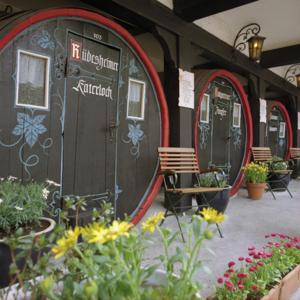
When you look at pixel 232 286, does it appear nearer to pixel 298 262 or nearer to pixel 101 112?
pixel 298 262

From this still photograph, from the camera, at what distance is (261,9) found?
4.75 meters

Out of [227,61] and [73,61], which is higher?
[227,61]

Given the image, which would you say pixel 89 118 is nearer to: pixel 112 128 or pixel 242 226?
pixel 112 128

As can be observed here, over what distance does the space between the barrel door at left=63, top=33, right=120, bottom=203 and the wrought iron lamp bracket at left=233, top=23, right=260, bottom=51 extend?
2.75 metres

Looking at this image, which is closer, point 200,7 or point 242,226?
point 242,226

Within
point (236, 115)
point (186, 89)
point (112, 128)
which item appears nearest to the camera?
point (112, 128)

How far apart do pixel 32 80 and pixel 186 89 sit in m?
2.13

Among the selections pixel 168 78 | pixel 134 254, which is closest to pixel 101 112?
pixel 168 78

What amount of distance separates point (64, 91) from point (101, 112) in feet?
1.45

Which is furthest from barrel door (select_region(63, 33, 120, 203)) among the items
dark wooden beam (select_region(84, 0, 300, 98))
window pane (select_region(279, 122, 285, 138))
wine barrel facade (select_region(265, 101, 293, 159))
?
window pane (select_region(279, 122, 285, 138))

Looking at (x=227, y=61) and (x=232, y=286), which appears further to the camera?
(x=227, y=61)

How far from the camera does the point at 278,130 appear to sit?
7.48 m

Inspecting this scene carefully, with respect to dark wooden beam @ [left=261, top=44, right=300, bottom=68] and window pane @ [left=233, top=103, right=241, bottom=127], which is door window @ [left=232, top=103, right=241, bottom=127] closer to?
window pane @ [left=233, top=103, right=241, bottom=127]

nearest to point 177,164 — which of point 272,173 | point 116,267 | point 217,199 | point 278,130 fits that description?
point 217,199
